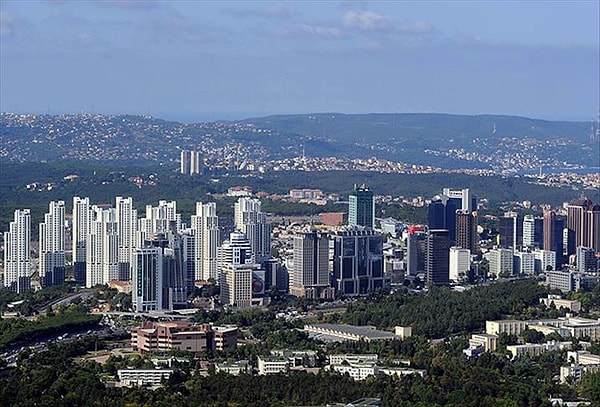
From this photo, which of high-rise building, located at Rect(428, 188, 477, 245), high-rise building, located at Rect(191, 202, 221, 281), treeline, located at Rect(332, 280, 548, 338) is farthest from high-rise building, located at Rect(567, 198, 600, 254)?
high-rise building, located at Rect(191, 202, 221, 281)

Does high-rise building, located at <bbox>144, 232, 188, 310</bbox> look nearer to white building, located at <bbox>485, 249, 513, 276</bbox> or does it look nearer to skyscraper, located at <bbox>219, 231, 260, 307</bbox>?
skyscraper, located at <bbox>219, 231, 260, 307</bbox>

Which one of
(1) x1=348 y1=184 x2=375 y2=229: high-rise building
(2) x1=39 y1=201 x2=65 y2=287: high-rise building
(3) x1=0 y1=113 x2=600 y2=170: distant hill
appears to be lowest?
(2) x1=39 y1=201 x2=65 y2=287: high-rise building

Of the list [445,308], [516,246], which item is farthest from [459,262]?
[445,308]

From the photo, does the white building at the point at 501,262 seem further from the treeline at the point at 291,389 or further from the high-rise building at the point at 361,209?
the treeline at the point at 291,389

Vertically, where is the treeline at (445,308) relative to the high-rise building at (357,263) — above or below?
below

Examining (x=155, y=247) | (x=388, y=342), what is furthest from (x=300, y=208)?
(x=388, y=342)

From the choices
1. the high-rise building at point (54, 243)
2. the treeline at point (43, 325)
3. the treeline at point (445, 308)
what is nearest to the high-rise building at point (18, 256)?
the high-rise building at point (54, 243)
